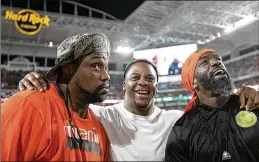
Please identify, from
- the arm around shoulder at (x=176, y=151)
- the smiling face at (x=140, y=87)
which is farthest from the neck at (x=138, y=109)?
the arm around shoulder at (x=176, y=151)

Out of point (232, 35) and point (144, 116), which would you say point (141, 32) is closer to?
point (232, 35)

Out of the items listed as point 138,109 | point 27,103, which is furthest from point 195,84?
point 27,103

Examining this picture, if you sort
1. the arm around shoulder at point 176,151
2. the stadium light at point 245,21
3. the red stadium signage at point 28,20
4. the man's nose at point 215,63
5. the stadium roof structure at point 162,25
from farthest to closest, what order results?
the stadium light at point 245,21 < the stadium roof structure at point 162,25 < the red stadium signage at point 28,20 < the man's nose at point 215,63 < the arm around shoulder at point 176,151

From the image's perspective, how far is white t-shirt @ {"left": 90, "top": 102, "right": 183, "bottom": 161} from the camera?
2.67 meters

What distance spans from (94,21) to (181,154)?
16801mm

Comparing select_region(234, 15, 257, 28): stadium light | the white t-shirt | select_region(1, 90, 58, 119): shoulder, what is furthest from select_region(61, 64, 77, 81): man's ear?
select_region(234, 15, 257, 28): stadium light

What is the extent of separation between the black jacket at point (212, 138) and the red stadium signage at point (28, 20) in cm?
1526

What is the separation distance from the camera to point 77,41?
214 centimetres

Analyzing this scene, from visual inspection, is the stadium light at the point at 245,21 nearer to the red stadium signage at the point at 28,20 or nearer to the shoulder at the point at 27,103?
the red stadium signage at the point at 28,20

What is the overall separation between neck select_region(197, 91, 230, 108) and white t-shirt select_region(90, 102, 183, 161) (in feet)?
1.07

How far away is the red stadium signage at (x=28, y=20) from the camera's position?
16.4 meters

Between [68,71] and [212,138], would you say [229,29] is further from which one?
[68,71]

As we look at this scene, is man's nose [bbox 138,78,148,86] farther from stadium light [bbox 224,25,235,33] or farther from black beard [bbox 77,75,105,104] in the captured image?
stadium light [bbox 224,25,235,33]

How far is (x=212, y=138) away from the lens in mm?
2568
